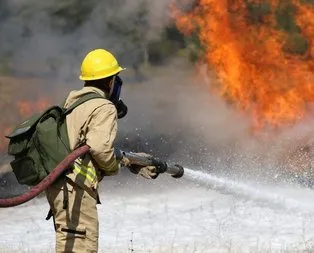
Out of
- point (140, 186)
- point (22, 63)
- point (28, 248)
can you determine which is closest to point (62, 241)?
point (28, 248)

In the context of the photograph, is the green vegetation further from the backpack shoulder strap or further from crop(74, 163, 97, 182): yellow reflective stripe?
crop(74, 163, 97, 182): yellow reflective stripe

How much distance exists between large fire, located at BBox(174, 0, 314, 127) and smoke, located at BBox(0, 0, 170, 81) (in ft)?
3.12

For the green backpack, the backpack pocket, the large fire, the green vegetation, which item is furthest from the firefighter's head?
the large fire

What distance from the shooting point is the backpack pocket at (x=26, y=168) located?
4.46 metres

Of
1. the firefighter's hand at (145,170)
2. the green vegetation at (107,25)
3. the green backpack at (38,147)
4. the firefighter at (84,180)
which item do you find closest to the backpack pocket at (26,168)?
the green backpack at (38,147)

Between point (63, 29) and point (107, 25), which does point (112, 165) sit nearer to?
point (63, 29)

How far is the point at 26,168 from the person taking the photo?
4.47m

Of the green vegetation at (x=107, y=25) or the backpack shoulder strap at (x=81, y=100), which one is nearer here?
the backpack shoulder strap at (x=81, y=100)

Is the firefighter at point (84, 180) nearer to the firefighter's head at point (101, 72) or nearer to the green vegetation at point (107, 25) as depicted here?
the firefighter's head at point (101, 72)

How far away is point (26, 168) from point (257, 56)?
28.5ft

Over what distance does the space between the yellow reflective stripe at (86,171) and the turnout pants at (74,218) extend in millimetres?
99

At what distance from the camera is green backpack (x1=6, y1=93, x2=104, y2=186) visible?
4.44m

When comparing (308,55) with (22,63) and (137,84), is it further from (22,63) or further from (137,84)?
(22,63)

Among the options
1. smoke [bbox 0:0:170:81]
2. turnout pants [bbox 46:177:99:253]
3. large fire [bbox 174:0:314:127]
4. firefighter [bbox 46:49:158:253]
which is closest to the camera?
firefighter [bbox 46:49:158:253]
